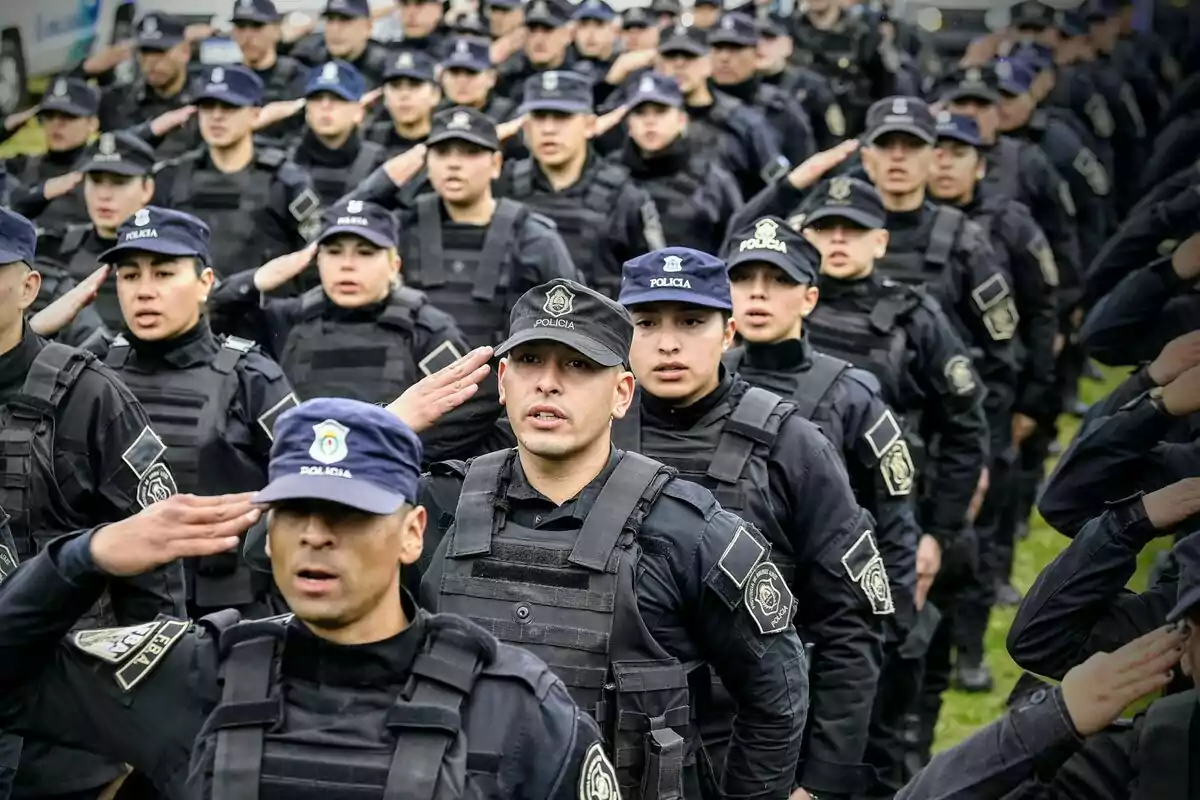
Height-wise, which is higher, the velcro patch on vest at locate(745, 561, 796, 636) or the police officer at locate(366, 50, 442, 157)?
the police officer at locate(366, 50, 442, 157)

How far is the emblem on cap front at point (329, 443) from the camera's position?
3201 mm

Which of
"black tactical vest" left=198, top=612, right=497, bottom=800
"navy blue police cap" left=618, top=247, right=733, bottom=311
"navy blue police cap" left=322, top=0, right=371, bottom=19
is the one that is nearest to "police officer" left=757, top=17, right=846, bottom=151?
"navy blue police cap" left=322, top=0, right=371, bottom=19

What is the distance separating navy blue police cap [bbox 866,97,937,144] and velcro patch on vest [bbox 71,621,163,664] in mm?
6061

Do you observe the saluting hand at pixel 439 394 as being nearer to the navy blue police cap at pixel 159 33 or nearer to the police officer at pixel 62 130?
the police officer at pixel 62 130

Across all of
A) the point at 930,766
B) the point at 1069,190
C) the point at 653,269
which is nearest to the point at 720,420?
the point at 653,269

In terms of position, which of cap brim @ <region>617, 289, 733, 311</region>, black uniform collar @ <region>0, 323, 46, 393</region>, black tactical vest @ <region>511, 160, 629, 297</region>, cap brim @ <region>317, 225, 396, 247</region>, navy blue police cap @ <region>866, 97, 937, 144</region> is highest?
navy blue police cap @ <region>866, 97, 937, 144</region>

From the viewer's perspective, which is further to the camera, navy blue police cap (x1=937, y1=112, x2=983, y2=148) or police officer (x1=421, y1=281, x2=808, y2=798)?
navy blue police cap (x1=937, y1=112, x2=983, y2=148)

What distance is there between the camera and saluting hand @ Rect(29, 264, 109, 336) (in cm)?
727

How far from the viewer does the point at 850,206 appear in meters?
7.15

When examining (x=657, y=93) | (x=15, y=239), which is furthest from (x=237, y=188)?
(x=15, y=239)

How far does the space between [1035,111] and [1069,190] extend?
76 cm

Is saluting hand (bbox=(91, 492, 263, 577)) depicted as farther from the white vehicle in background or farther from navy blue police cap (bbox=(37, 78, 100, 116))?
the white vehicle in background

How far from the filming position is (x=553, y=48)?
14242 mm

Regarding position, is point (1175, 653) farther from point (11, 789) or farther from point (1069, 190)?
point (1069, 190)
